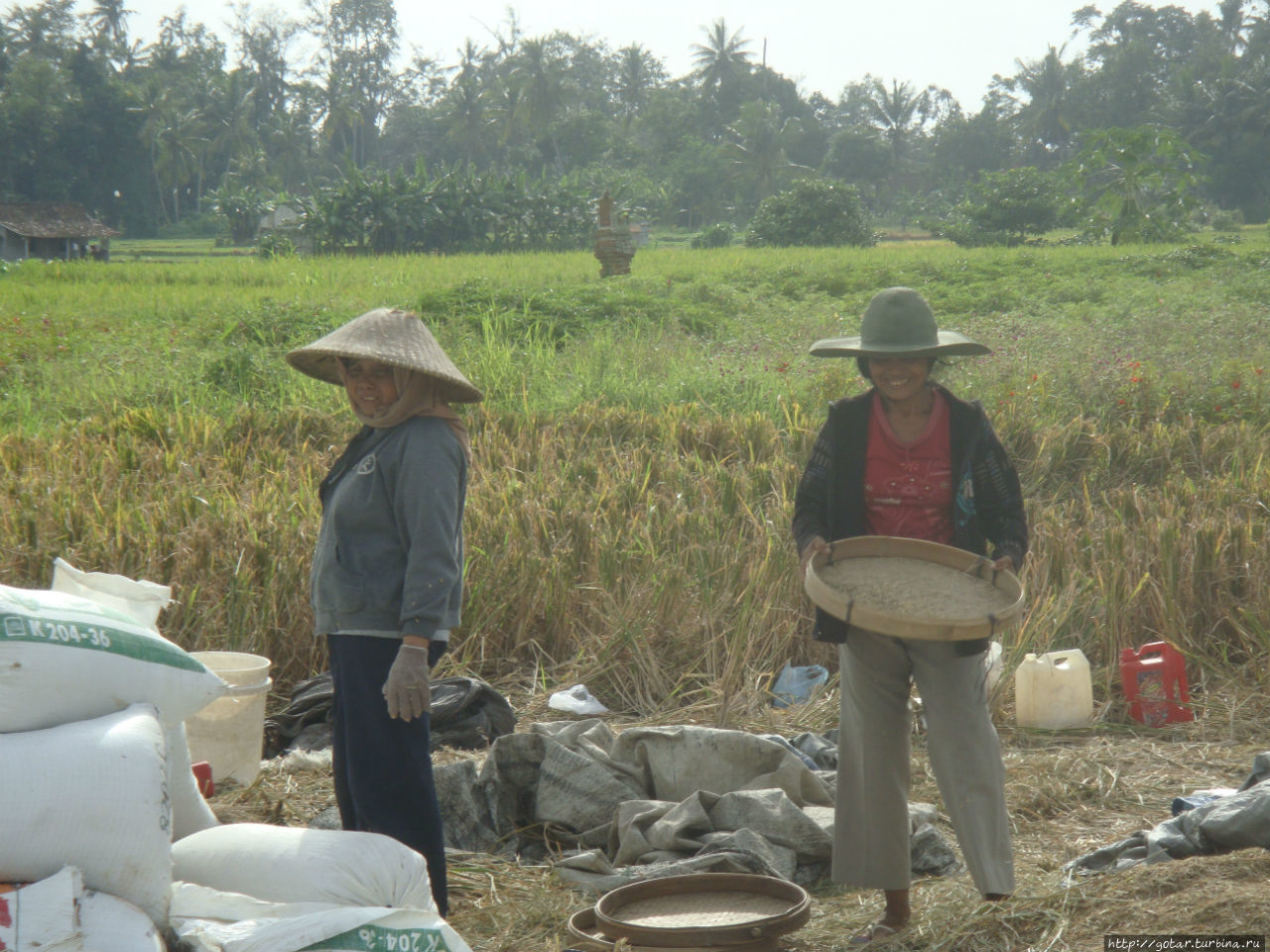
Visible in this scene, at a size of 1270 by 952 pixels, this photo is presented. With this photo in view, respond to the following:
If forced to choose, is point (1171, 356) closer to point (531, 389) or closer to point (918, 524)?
point (531, 389)

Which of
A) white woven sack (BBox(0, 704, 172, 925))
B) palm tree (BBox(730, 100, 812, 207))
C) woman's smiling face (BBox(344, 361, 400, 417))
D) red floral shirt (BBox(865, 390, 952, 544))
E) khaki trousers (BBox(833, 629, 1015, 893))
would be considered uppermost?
palm tree (BBox(730, 100, 812, 207))

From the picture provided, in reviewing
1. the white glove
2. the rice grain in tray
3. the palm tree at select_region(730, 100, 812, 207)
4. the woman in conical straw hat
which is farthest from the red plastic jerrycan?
the palm tree at select_region(730, 100, 812, 207)

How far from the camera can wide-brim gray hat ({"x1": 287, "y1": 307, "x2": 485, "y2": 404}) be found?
2.32 m

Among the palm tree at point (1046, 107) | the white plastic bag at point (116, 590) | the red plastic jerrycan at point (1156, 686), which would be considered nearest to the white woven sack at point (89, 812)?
the white plastic bag at point (116, 590)

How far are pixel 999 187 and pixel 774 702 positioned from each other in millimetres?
26346

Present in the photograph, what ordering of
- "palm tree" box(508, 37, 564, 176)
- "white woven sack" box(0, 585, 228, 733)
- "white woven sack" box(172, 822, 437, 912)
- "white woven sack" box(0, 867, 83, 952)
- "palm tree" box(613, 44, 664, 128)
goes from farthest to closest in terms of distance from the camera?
"palm tree" box(613, 44, 664, 128) < "palm tree" box(508, 37, 564, 176) < "white woven sack" box(172, 822, 437, 912) < "white woven sack" box(0, 585, 228, 733) < "white woven sack" box(0, 867, 83, 952)

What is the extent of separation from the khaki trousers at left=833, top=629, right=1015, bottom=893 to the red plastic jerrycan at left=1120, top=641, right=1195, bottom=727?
5.93ft

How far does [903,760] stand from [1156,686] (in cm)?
191

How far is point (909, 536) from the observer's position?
258cm

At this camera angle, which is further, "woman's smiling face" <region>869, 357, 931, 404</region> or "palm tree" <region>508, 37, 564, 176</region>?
"palm tree" <region>508, 37, 564, 176</region>

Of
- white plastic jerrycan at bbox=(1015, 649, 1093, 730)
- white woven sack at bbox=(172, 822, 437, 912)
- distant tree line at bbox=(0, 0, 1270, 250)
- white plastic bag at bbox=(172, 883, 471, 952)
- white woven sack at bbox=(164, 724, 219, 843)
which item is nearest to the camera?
white plastic bag at bbox=(172, 883, 471, 952)

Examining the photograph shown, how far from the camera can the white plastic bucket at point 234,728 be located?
10.7ft

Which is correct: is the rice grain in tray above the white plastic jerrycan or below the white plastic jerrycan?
above

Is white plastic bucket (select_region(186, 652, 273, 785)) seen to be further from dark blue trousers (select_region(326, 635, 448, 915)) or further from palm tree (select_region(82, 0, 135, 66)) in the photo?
palm tree (select_region(82, 0, 135, 66))
